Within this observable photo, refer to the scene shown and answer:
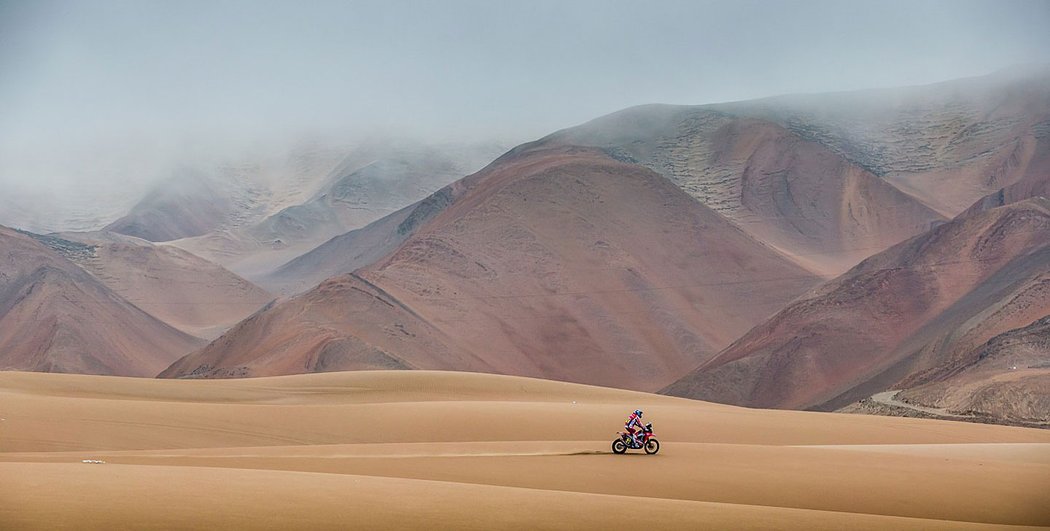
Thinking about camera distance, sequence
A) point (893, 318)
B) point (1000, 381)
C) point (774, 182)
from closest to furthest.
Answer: point (1000, 381)
point (893, 318)
point (774, 182)

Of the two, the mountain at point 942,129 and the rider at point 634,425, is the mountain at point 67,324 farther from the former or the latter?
the rider at point 634,425

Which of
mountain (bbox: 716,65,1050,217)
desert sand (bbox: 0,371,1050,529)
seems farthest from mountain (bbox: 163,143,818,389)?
desert sand (bbox: 0,371,1050,529)

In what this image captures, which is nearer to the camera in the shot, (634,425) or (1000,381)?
(634,425)

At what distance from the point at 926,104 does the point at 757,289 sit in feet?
227

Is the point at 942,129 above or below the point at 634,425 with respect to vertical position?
below

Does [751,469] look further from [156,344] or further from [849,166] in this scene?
[849,166]

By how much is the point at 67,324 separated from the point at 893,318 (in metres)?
89.0

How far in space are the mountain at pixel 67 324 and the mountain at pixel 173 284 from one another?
39.1 feet

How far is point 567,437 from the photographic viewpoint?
32.1 m

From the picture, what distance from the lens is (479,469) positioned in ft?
66.2

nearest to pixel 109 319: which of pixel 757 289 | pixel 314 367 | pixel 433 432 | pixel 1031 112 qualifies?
pixel 314 367

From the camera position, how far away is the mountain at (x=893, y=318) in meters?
92.4

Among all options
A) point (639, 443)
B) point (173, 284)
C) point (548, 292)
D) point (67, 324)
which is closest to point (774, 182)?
point (548, 292)

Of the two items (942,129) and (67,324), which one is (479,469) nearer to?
(67,324)
